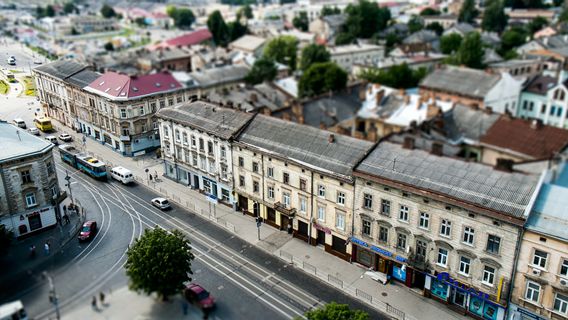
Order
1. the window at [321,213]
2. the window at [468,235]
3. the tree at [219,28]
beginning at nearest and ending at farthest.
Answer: the window at [468,235], the window at [321,213], the tree at [219,28]

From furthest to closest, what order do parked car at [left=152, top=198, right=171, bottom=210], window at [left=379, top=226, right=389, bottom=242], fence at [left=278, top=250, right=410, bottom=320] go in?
parked car at [left=152, top=198, right=171, bottom=210]
window at [left=379, top=226, right=389, bottom=242]
fence at [left=278, top=250, right=410, bottom=320]

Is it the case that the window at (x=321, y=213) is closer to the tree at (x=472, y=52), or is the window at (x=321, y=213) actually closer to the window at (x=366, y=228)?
the window at (x=366, y=228)

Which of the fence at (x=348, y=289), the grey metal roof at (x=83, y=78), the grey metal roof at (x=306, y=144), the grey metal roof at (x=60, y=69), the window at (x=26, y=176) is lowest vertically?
the fence at (x=348, y=289)

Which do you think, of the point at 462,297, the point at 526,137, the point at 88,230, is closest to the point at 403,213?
the point at 462,297

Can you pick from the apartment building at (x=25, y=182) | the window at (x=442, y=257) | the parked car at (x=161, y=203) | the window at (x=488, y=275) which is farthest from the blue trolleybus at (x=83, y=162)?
the window at (x=488, y=275)

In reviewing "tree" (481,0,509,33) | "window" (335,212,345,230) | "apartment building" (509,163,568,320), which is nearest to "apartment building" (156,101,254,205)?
"window" (335,212,345,230)

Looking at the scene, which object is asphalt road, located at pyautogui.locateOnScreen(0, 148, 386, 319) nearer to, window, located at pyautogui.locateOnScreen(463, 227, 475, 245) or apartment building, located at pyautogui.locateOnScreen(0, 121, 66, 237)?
apartment building, located at pyautogui.locateOnScreen(0, 121, 66, 237)

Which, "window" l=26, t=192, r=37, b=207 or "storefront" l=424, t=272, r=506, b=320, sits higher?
"window" l=26, t=192, r=37, b=207
